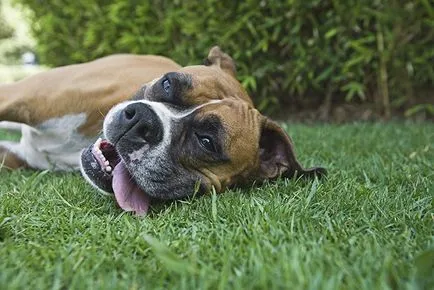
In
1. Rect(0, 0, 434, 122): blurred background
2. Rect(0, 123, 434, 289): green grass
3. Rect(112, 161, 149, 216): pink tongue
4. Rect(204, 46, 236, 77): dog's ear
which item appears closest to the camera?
Rect(0, 123, 434, 289): green grass

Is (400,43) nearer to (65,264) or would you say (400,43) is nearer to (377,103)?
(377,103)

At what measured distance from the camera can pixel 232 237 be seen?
7.49 feet

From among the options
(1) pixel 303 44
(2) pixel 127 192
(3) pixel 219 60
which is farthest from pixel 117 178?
(1) pixel 303 44

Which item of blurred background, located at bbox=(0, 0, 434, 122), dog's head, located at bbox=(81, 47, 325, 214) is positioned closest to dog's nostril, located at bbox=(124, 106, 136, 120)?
dog's head, located at bbox=(81, 47, 325, 214)

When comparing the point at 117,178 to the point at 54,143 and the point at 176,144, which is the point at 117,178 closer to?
the point at 176,144

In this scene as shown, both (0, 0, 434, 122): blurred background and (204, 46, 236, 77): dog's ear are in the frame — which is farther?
(0, 0, 434, 122): blurred background

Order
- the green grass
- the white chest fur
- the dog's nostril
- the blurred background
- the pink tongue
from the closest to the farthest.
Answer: the green grass → the pink tongue → the dog's nostril → the white chest fur → the blurred background

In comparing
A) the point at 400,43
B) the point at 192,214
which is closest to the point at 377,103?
the point at 400,43

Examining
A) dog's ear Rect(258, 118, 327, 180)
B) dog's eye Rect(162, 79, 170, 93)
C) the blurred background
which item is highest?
dog's eye Rect(162, 79, 170, 93)

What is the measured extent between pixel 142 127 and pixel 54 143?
117 cm

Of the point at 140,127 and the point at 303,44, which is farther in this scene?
the point at 303,44

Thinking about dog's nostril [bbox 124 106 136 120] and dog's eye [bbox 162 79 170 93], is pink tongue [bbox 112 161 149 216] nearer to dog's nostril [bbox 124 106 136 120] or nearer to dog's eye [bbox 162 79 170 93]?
dog's nostril [bbox 124 106 136 120]

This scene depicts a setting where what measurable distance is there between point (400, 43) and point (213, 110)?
439 cm

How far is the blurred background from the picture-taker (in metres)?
6.93
